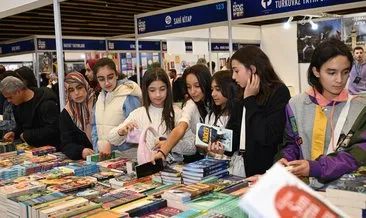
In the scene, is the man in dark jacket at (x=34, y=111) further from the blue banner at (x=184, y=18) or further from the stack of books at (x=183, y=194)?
the blue banner at (x=184, y=18)

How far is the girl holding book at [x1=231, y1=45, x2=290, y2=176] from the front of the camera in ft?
7.25

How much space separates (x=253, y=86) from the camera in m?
2.23

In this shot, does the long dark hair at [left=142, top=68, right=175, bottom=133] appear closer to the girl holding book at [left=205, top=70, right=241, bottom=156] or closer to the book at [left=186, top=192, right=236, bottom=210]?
the girl holding book at [left=205, top=70, right=241, bottom=156]

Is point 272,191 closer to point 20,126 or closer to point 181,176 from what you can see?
point 181,176

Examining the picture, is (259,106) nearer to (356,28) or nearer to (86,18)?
(86,18)

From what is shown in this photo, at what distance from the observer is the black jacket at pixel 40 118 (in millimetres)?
3629

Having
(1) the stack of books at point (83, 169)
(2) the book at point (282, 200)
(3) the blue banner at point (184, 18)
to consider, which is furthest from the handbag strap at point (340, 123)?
(3) the blue banner at point (184, 18)

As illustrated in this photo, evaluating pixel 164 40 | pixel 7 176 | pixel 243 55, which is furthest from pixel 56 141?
pixel 164 40

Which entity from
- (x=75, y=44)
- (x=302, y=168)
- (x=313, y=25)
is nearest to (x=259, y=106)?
(x=302, y=168)

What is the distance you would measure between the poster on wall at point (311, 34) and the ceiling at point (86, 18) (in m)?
0.44

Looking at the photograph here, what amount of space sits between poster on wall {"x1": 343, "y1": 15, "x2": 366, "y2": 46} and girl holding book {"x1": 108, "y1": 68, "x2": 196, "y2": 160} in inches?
355

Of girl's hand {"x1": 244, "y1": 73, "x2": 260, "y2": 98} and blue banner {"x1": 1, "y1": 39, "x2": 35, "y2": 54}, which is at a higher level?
blue banner {"x1": 1, "y1": 39, "x2": 35, "y2": 54}

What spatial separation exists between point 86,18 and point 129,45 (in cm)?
351

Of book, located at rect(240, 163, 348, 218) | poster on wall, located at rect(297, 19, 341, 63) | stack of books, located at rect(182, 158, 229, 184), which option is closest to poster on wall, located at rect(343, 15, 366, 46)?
poster on wall, located at rect(297, 19, 341, 63)
